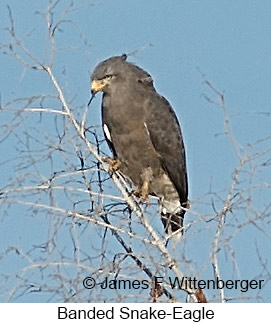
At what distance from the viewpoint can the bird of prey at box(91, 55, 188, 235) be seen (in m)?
6.93

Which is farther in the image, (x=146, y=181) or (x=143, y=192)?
(x=146, y=181)

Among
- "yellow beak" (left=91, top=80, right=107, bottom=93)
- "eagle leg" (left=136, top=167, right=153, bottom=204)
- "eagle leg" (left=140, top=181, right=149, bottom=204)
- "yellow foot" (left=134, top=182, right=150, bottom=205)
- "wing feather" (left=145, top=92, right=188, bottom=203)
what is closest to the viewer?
"yellow foot" (left=134, top=182, right=150, bottom=205)

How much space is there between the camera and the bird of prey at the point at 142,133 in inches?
273

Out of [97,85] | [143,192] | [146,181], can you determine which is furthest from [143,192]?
[97,85]

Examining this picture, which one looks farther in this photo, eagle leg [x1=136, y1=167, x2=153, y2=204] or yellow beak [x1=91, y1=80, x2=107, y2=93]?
eagle leg [x1=136, y1=167, x2=153, y2=204]

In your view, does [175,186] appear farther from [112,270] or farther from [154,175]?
[112,270]

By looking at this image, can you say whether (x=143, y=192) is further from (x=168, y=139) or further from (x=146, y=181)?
(x=168, y=139)

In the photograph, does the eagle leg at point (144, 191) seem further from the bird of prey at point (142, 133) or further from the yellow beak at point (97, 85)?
the yellow beak at point (97, 85)

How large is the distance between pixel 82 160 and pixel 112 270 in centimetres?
77

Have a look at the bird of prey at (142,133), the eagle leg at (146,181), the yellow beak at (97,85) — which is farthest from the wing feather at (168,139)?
the yellow beak at (97,85)

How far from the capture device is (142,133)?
7.18 metres

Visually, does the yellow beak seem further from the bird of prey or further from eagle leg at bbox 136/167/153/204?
eagle leg at bbox 136/167/153/204

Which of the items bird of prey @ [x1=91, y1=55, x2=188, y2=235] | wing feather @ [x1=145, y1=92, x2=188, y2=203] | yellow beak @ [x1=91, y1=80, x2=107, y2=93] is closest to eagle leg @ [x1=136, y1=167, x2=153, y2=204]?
bird of prey @ [x1=91, y1=55, x2=188, y2=235]
